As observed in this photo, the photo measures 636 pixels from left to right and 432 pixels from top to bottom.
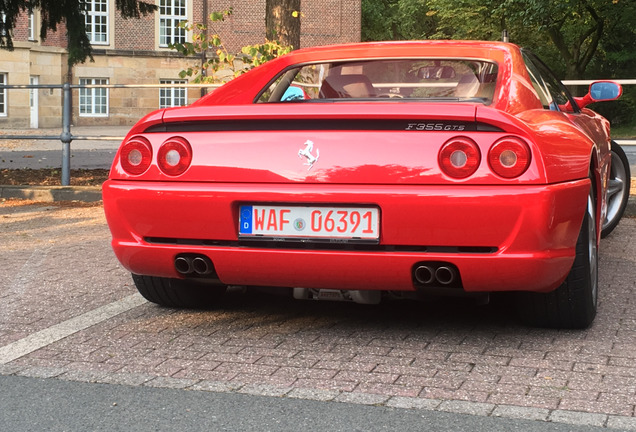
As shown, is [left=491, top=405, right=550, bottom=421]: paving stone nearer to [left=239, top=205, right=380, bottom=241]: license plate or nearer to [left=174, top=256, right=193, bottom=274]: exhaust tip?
[left=239, top=205, right=380, bottom=241]: license plate

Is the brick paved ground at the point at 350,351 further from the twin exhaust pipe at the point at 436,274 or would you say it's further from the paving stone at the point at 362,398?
the twin exhaust pipe at the point at 436,274

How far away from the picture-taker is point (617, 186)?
27.8 feet

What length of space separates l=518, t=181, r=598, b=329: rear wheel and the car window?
648mm

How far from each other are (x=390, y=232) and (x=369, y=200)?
16 cm

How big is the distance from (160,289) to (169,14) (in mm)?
45661

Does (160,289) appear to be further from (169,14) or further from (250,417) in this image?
(169,14)

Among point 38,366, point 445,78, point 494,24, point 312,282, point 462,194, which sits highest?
point 494,24

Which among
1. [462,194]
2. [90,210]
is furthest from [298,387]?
[90,210]

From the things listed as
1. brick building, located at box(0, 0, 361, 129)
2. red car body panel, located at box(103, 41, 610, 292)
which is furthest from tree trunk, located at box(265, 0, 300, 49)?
brick building, located at box(0, 0, 361, 129)

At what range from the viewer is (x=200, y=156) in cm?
456

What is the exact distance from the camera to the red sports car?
14.0ft

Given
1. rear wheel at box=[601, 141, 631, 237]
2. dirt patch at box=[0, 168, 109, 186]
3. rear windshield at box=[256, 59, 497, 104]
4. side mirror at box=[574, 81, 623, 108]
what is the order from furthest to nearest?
dirt patch at box=[0, 168, 109, 186], rear wheel at box=[601, 141, 631, 237], side mirror at box=[574, 81, 623, 108], rear windshield at box=[256, 59, 497, 104]

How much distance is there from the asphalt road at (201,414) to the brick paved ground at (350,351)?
11 centimetres

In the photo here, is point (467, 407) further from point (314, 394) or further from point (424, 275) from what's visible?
point (424, 275)
